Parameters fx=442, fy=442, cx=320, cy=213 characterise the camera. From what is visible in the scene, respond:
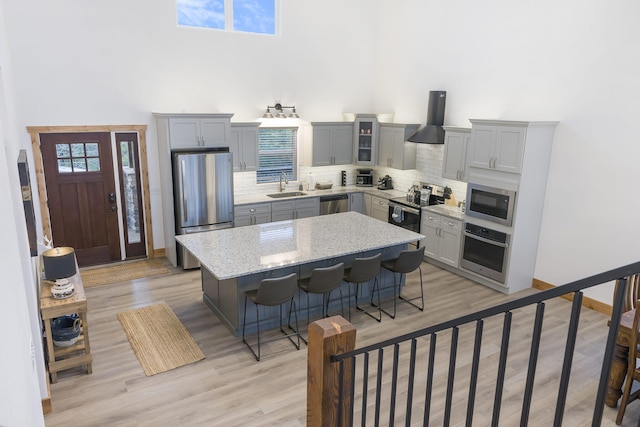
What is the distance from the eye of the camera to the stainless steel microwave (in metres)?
6.44

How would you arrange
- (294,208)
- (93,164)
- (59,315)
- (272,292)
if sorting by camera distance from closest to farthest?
1. (59,315)
2. (272,292)
3. (93,164)
4. (294,208)

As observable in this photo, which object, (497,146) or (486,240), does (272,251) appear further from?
(497,146)

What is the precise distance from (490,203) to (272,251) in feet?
11.4

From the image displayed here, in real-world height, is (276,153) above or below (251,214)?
above

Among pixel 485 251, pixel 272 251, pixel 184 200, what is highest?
pixel 184 200

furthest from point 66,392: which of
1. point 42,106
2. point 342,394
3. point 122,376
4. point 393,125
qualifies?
point 393,125

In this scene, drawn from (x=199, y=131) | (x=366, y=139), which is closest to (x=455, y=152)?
(x=366, y=139)

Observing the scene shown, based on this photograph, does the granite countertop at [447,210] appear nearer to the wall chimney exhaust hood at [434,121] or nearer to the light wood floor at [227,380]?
the wall chimney exhaust hood at [434,121]

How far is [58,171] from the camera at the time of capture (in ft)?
22.7

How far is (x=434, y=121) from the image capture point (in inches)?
314

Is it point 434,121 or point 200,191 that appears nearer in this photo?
point 200,191

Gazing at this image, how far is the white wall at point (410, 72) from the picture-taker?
5.85 metres

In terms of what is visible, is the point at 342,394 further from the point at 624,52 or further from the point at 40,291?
the point at 624,52

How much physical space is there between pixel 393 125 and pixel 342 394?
7052mm
